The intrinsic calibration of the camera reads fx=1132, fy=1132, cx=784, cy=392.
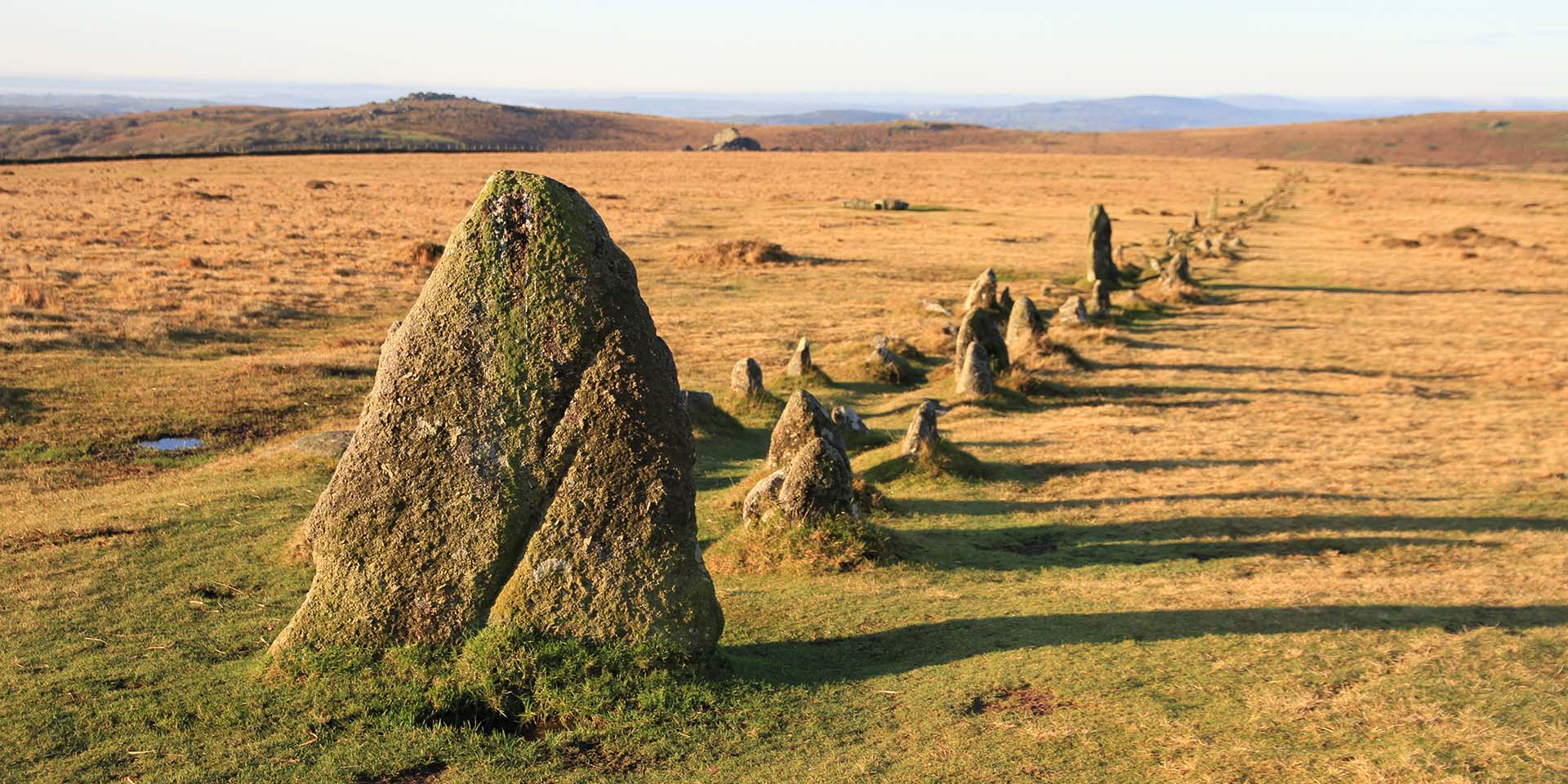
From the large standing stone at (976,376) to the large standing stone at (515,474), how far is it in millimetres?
12729

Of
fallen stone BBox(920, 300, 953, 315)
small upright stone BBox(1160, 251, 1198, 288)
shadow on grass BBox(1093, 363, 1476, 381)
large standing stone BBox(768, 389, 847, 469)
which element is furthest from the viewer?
small upright stone BBox(1160, 251, 1198, 288)

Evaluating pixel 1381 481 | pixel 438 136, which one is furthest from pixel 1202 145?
pixel 1381 481

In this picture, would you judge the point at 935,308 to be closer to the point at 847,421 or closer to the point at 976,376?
the point at 976,376

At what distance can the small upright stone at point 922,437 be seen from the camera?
49.9 feet

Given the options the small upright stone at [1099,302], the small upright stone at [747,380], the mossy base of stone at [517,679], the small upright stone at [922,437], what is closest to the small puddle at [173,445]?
the small upright stone at [747,380]

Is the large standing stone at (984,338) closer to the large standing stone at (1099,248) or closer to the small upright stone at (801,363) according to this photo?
the small upright stone at (801,363)

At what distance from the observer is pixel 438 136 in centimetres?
16950

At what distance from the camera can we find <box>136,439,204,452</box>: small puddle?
15875 mm

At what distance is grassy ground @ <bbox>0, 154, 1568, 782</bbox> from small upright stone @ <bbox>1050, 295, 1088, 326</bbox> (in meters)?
0.93

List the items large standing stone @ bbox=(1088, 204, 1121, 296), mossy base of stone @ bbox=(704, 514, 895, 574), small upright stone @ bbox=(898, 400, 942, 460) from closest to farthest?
1. mossy base of stone @ bbox=(704, 514, 895, 574)
2. small upright stone @ bbox=(898, 400, 942, 460)
3. large standing stone @ bbox=(1088, 204, 1121, 296)

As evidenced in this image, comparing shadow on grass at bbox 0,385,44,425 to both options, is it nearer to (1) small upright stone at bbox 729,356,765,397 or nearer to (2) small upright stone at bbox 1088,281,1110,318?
(1) small upright stone at bbox 729,356,765,397

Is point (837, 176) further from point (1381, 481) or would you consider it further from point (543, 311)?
point (543, 311)

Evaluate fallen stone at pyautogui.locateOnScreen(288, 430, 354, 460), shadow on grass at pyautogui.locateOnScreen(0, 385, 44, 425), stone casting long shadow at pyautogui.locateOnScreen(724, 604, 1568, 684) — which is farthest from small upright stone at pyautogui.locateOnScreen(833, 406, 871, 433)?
shadow on grass at pyautogui.locateOnScreen(0, 385, 44, 425)

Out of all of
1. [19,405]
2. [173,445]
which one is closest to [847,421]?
[173,445]
